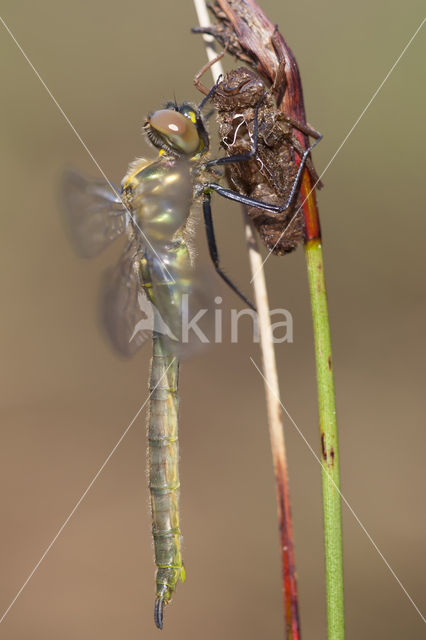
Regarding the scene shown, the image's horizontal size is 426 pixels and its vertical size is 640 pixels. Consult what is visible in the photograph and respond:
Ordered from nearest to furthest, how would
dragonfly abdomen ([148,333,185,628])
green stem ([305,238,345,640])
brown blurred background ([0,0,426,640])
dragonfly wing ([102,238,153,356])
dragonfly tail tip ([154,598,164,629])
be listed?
1. green stem ([305,238,345,640])
2. dragonfly tail tip ([154,598,164,629])
3. dragonfly abdomen ([148,333,185,628])
4. dragonfly wing ([102,238,153,356])
5. brown blurred background ([0,0,426,640])

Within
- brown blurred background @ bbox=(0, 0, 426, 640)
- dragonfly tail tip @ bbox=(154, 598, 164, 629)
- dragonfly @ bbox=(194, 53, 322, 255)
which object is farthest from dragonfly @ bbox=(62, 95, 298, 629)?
brown blurred background @ bbox=(0, 0, 426, 640)

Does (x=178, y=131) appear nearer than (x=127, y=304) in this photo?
Yes

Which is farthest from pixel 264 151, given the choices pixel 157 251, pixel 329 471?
→ pixel 329 471

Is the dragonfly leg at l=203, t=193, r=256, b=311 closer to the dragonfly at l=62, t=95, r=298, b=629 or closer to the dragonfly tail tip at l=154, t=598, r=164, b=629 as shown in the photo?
the dragonfly at l=62, t=95, r=298, b=629

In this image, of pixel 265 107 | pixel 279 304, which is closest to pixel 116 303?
pixel 265 107

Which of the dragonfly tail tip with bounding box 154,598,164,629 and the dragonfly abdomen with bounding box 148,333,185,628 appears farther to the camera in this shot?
the dragonfly abdomen with bounding box 148,333,185,628

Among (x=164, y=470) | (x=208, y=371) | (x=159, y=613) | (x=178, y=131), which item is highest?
(x=178, y=131)

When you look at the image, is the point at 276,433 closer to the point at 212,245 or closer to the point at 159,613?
the point at 159,613
